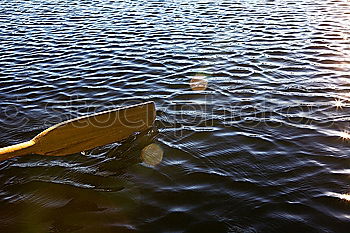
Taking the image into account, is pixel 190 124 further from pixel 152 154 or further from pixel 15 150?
pixel 15 150

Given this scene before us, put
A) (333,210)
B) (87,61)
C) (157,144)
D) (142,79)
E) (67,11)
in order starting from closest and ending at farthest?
(333,210)
(157,144)
(142,79)
(87,61)
(67,11)

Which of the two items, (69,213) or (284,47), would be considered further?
(284,47)

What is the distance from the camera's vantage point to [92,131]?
19.4 feet

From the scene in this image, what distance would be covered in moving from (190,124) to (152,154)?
3.82 feet

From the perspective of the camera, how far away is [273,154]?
5.79 m

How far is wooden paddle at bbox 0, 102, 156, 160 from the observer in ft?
17.9

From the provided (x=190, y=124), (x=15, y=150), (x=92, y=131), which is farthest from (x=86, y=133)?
(x=190, y=124)

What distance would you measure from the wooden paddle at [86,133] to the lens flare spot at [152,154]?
1.44 feet

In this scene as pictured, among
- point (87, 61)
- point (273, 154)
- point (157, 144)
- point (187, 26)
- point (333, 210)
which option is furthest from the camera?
point (187, 26)

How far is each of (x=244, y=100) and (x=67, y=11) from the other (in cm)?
1295

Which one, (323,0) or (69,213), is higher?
(323,0)

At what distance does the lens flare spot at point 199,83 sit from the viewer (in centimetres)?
851

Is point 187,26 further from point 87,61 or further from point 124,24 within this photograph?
point 87,61

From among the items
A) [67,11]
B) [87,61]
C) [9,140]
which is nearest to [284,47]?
[87,61]
